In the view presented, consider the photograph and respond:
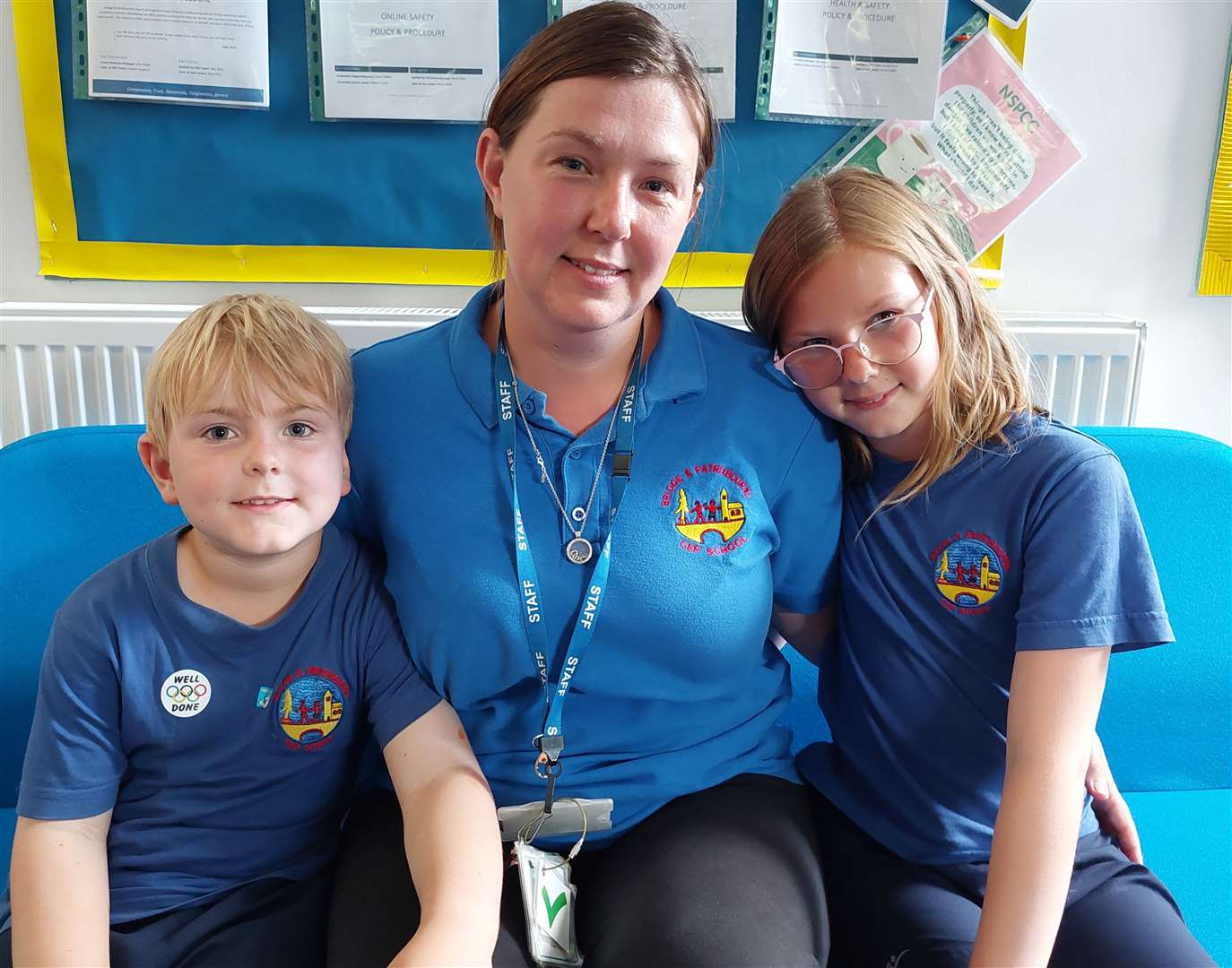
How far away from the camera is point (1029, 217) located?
1.99m

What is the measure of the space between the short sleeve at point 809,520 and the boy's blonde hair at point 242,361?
59 cm

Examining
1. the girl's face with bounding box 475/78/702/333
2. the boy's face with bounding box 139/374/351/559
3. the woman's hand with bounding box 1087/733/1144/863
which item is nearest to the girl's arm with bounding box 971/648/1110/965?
the woman's hand with bounding box 1087/733/1144/863

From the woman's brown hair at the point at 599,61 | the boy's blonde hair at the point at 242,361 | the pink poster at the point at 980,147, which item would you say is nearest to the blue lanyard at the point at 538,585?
the boy's blonde hair at the point at 242,361

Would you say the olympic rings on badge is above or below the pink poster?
below

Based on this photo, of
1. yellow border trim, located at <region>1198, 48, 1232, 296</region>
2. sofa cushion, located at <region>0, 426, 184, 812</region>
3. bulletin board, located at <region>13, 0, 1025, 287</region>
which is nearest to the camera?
sofa cushion, located at <region>0, 426, 184, 812</region>

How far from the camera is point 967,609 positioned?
1229 millimetres

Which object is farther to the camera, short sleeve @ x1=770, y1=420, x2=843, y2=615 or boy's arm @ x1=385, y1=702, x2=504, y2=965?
short sleeve @ x1=770, y1=420, x2=843, y2=615

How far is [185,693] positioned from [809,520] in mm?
813

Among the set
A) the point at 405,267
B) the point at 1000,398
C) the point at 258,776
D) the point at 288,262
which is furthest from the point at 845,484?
the point at 288,262

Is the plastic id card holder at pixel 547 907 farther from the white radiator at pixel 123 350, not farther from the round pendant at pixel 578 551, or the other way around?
the white radiator at pixel 123 350

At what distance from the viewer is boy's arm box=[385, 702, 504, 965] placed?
3.39ft

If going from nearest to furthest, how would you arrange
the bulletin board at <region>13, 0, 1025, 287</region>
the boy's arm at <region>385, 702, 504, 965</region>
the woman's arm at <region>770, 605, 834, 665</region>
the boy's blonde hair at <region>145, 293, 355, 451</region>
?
the boy's arm at <region>385, 702, 504, 965</region> < the boy's blonde hair at <region>145, 293, 355, 451</region> < the woman's arm at <region>770, 605, 834, 665</region> < the bulletin board at <region>13, 0, 1025, 287</region>

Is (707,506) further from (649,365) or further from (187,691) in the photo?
(187,691)

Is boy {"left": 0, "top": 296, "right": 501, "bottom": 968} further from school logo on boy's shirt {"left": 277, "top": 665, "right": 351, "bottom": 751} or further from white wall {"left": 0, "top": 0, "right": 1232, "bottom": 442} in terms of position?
white wall {"left": 0, "top": 0, "right": 1232, "bottom": 442}
